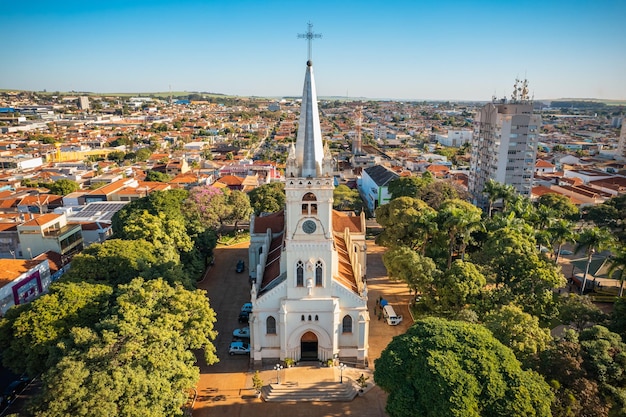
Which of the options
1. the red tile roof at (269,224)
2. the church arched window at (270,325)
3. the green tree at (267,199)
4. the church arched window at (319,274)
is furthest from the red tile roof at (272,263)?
the green tree at (267,199)

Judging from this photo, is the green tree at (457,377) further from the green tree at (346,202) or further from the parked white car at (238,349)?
the green tree at (346,202)

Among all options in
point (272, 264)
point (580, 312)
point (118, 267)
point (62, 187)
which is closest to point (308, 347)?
point (272, 264)

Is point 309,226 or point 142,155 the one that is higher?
point 309,226

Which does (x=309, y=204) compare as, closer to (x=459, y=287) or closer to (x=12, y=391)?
(x=459, y=287)

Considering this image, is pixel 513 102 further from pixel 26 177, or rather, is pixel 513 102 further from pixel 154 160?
pixel 26 177

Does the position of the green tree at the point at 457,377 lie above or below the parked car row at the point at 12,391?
above

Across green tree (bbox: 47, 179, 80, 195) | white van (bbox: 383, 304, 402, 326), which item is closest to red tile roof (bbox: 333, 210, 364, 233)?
white van (bbox: 383, 304, 402, 326)

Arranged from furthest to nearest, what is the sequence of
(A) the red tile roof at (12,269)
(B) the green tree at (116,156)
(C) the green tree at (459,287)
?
(B) the green tree at (116,156) < (A) the red tile roof at (12,269) < (C) the green tree at (459,287)

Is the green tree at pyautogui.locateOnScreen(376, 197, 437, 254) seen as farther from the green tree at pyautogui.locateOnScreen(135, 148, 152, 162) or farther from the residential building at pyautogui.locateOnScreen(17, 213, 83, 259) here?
the green tree at pyautogui.locateOnScreen(135, 148, 152, 162)
